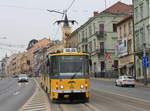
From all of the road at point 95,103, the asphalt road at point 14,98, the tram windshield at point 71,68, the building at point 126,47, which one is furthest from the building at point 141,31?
the tram windshield at point 71,68

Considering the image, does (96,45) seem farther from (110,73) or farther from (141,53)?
(141,53)

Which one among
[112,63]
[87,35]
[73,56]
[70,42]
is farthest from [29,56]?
[73,56]

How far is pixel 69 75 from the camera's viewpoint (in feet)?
68.7

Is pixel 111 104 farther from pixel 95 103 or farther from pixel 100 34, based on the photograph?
pixel 100 34

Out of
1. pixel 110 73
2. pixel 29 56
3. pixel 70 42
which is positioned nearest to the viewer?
pixel 110 73

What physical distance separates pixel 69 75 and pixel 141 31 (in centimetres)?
3782

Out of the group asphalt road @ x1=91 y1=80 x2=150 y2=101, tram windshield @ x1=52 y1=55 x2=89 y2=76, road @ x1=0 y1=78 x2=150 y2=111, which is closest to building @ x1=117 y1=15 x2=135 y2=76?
asphalt road @ x1=91 y1=80 x2=150 y2=101

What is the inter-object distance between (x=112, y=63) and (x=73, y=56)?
6136cm

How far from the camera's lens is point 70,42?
109625mm

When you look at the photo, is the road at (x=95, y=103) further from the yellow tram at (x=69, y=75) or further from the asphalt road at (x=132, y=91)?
the yellow tram at (x=69, y=75)

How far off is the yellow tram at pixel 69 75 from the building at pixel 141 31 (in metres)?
32.0

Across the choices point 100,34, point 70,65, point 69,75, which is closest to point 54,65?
point 70,65

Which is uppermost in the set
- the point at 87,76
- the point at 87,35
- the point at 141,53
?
the point at 87,35

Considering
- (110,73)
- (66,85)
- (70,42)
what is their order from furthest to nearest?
(70,42) < (110,73) < (66,85)
